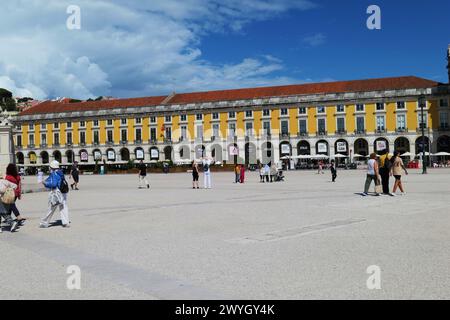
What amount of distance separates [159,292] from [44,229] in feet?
19.4

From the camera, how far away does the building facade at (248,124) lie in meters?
70.9

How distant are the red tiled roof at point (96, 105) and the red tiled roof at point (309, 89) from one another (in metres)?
4.42

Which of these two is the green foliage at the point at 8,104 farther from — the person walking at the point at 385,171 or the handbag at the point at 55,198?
the handbag at the point at 55,198

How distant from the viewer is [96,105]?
294 feet

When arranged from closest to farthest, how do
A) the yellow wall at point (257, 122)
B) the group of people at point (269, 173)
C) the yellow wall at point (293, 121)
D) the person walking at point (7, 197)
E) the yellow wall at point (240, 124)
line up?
the person walking at point (7, 197)
the group of people at point (269, 173)
the yellow wall at point (293, 121)
the yellow wall at point (257, 122)
the yellow wall at point (240, 124)

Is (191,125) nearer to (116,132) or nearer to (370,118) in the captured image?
(116,132)

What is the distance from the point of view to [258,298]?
15.4 feet

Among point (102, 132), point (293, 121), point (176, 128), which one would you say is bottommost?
point (293, 121)

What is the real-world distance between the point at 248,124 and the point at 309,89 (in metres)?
11.4

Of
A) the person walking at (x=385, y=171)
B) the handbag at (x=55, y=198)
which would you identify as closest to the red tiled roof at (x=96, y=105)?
the person walking at (x=385, y=171)

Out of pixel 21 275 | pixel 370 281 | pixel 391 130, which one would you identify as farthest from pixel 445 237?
pixel 391 130

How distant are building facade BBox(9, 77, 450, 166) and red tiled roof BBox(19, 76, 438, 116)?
0.52 feet

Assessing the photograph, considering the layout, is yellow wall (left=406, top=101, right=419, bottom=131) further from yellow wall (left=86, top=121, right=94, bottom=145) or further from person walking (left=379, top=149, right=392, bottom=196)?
person walking (left=379, top=149, right=392, bottom=196)

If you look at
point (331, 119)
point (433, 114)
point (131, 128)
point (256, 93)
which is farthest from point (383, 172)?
point (131, 128)
